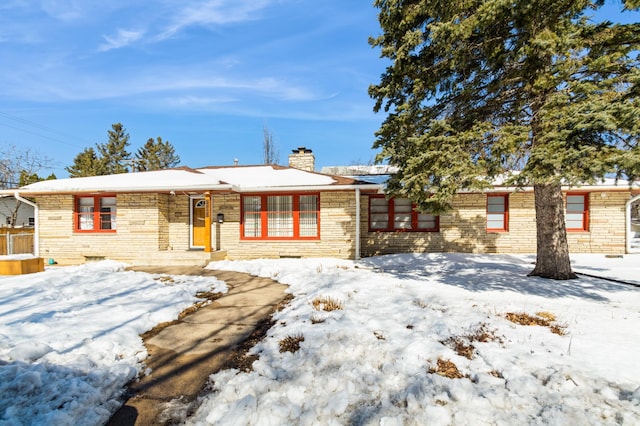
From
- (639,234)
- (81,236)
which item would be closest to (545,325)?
(81,236)

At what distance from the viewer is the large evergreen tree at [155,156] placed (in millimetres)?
35531

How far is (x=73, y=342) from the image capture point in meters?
3.35

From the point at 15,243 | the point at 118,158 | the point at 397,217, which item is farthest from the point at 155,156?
the point at 397,217

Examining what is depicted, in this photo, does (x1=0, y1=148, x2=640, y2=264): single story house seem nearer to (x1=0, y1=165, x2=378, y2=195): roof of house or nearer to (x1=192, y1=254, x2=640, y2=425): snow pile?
(x1=0, y1=165, x2=378, y2=195): roof of house

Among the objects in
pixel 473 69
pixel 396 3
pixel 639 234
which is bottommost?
pixel 639 234

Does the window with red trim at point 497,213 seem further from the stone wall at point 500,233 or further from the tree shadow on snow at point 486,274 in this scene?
the tree shadow on snow at point 486,274

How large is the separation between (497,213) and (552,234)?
16.6ft

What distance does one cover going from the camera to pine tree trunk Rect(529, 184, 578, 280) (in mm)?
6227

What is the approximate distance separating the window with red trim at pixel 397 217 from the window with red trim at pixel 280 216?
7.32 feet

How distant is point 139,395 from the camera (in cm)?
263

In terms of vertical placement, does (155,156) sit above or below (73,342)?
above

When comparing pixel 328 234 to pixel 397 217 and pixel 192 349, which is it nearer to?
pixel 397 217

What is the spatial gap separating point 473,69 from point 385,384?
5.93m

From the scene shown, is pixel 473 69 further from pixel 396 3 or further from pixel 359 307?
pixel 359 307
